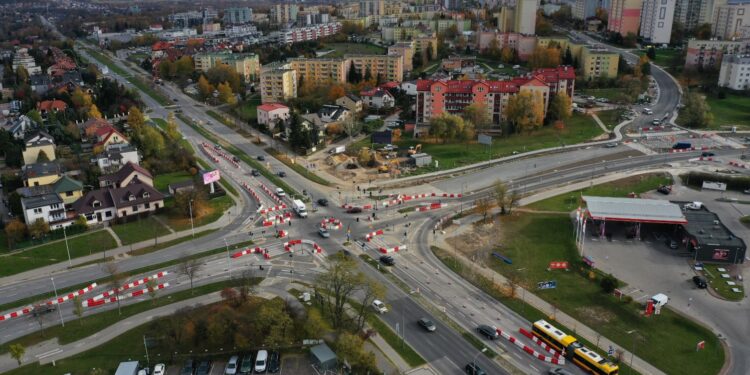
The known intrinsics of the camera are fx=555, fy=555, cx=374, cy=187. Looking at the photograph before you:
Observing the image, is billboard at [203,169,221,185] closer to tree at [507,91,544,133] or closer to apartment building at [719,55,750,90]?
tree at [507,91,544,133]

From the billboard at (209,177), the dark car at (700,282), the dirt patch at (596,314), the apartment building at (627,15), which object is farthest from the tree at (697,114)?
the apartment building at (627,15)

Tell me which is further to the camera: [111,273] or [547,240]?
[547,240]

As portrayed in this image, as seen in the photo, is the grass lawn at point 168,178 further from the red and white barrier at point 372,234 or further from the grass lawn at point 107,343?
the red and white barrier at point 372,234

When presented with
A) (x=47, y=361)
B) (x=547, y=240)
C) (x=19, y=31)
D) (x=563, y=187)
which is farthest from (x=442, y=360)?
(x=19, y=31)

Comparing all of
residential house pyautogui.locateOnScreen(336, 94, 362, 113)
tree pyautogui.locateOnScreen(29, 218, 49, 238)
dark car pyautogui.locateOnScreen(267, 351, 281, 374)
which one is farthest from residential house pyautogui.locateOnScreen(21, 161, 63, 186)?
residential house pyautogui.locateOnScreen(336, 94, 362, 113)

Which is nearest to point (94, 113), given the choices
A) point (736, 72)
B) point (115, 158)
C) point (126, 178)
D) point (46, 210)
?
point (115, 158)

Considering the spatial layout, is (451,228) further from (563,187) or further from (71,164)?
(71,164)

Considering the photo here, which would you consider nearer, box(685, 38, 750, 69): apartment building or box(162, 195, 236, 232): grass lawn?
box(162, 195, 236, 232): grass lawn
